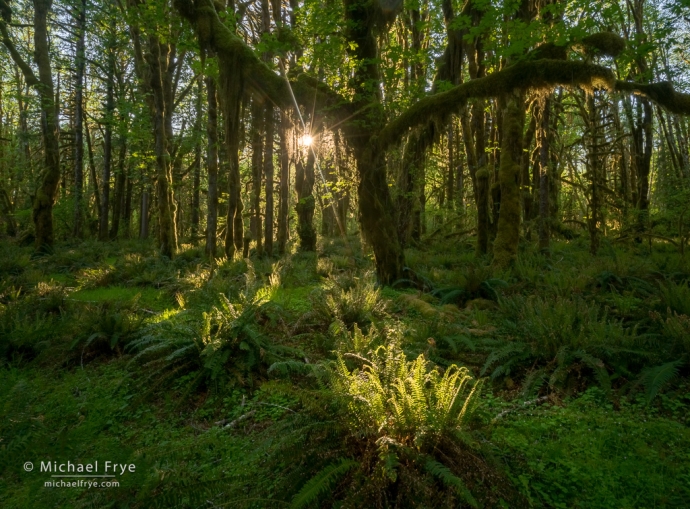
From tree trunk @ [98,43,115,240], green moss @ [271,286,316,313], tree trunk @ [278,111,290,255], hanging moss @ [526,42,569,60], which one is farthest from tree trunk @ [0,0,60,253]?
hanging moss @ [526,42,569,60]

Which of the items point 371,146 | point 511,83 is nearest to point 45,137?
point 371,146

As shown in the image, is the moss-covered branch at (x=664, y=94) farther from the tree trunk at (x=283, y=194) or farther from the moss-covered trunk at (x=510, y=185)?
the tree trunk at (x=283, y=194)

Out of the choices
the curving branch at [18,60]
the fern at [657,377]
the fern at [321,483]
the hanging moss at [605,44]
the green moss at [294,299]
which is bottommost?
the fern at [321,483]

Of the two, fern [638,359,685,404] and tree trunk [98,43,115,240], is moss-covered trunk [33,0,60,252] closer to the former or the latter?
tree trunk [98,43,115,240]

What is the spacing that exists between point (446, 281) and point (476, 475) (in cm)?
607

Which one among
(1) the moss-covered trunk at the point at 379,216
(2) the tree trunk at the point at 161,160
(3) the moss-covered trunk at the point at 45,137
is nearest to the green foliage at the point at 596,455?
(1) the moss-covered trunk at the point at 379,216

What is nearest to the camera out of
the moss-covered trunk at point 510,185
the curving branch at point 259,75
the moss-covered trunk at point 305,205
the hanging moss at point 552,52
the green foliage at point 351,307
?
the green foliage at point 351,307

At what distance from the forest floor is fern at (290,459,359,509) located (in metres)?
0.01

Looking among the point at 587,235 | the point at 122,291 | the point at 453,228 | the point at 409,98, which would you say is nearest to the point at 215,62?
the point at 409,98

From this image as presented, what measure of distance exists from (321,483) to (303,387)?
1864mm

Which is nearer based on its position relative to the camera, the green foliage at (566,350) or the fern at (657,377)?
the fern at (657,377)

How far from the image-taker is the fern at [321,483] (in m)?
1.98

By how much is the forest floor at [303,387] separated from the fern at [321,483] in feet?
0.05

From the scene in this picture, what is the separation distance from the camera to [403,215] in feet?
43.1
